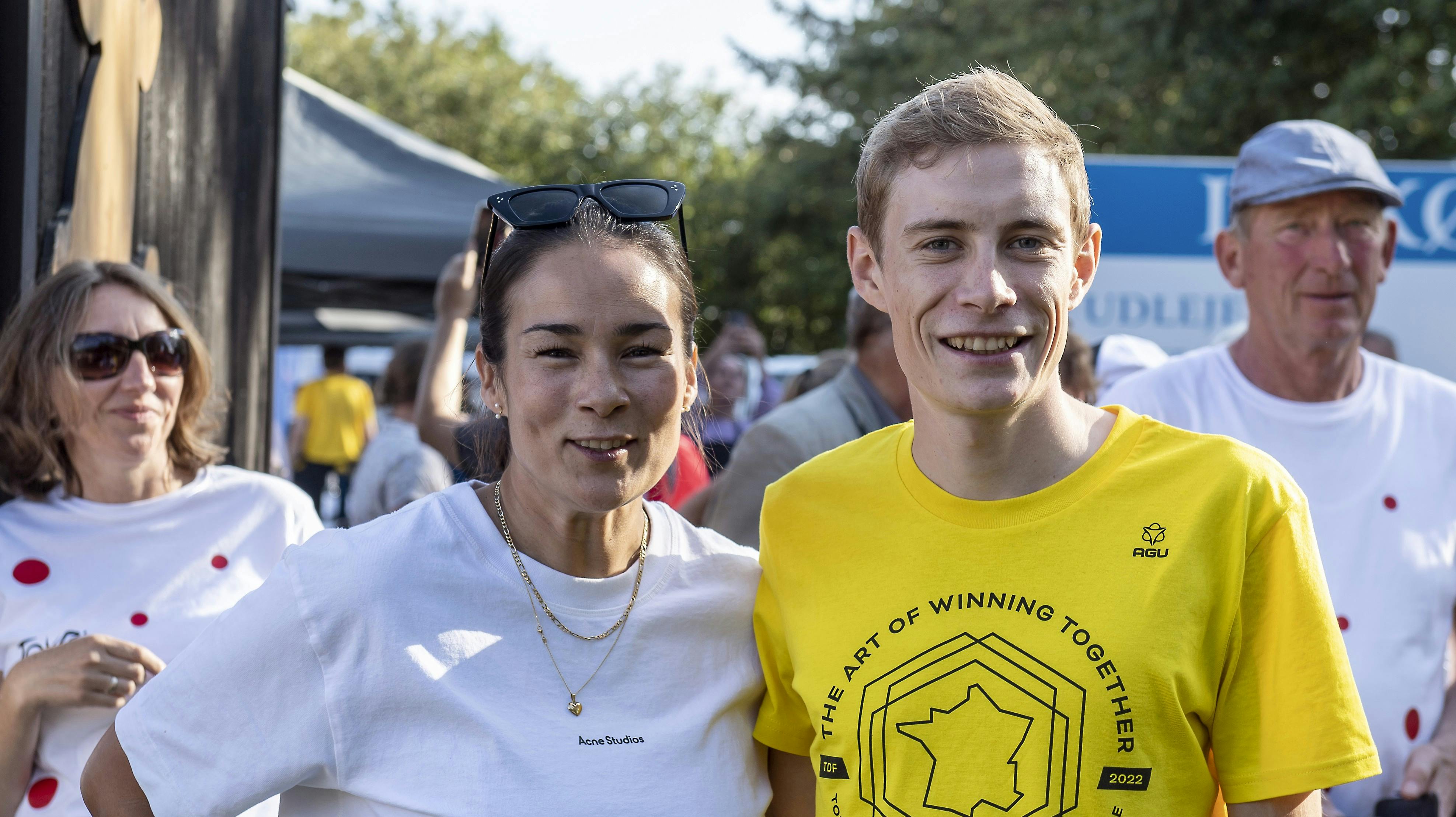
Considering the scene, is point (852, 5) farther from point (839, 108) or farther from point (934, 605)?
point (934, 605)

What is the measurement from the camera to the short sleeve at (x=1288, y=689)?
5.86 feet

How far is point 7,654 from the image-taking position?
261 cm

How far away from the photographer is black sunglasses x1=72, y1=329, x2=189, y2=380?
284 cm

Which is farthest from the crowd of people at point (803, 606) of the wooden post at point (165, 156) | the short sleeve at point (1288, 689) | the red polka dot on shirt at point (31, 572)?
the wooden post at point (165, 156)

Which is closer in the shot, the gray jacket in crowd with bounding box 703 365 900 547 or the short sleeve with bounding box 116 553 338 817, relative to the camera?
the short sleeve with bounding box 116 553 338 817

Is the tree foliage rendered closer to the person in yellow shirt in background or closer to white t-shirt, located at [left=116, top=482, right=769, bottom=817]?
white t-shirt, located at [left=116, top=482, right=769, bottom=817]

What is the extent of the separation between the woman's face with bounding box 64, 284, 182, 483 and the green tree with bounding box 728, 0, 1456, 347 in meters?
7.91

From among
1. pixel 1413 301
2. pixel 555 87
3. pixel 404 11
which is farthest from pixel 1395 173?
pixel 404 11

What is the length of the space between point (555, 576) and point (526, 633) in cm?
11

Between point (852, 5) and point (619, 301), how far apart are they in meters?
22.4

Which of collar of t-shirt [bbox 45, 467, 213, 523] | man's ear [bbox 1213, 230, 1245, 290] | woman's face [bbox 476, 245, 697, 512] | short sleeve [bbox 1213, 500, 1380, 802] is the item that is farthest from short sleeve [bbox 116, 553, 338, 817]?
man's ear [bbox 1213, 230, 1245, 290]

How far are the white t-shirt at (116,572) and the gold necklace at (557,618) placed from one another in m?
0.78

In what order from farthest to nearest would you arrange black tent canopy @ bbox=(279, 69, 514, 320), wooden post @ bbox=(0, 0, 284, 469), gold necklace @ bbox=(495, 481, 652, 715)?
1. black tent canopy @ bbox=(279, 69, 514, 320)
2. wooden post @ bbox=(0, 0, 284, 469)
3. gold necklace @ bbox=(495, 481, 652, 715)

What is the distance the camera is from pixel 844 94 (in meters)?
22.7
